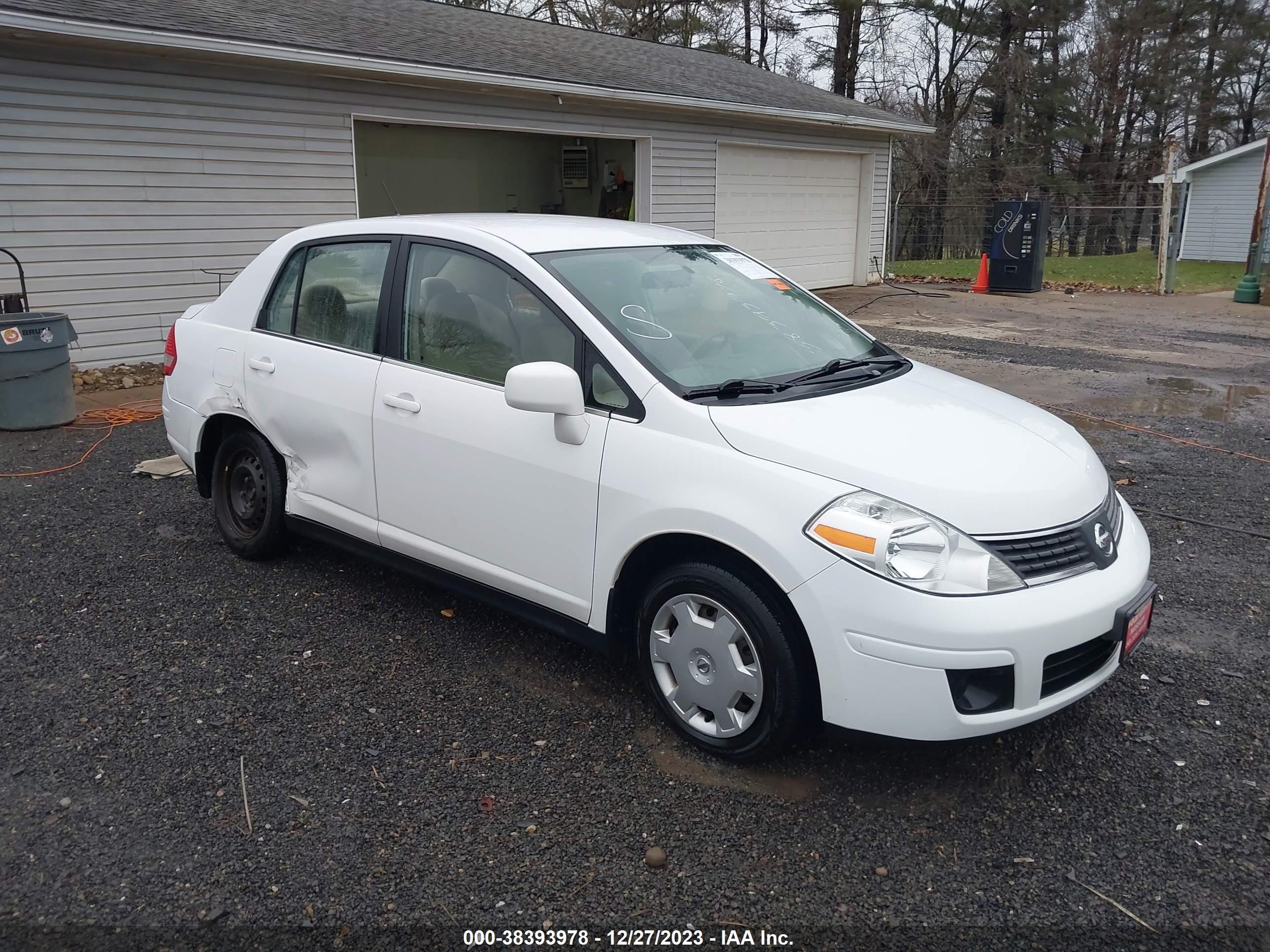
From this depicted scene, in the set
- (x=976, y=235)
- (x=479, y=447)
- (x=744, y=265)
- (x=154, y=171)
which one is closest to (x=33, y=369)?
(x=154, y=171)

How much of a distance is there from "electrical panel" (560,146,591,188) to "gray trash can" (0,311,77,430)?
11187 millimetres

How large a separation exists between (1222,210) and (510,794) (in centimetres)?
3023

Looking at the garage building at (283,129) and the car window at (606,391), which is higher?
the garage building at (283,129)

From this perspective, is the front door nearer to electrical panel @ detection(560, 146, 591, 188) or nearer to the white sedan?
the white sedan

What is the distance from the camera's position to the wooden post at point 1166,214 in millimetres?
16438

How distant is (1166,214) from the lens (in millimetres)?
17156

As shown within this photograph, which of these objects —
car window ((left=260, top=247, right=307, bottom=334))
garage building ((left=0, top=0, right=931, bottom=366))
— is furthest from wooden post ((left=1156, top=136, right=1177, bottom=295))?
car window ((left=260, top=247, right=307, bottom=334))

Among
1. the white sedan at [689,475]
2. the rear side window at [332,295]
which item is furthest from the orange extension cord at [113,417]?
the white sedan at [689,475]

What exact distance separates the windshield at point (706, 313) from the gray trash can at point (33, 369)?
213 inches

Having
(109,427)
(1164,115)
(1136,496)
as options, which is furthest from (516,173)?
(1164,115)

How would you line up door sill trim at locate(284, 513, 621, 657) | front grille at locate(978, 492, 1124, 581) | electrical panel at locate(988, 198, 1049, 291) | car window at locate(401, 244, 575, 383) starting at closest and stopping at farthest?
1. front grille at locate(978, 492, 1124, 581)
2. door sill trim at locate(284, 513, 621, 657)
3. car window at locate(401, 244, 575, 383)
4. electrical panel at locate(988, 198, 1049, 291)

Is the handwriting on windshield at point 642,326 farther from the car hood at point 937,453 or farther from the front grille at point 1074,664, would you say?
the front grille at point 1074,664

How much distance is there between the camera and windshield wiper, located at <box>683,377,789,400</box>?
10.4 feet

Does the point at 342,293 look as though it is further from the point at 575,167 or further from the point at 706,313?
the point at 575,167
